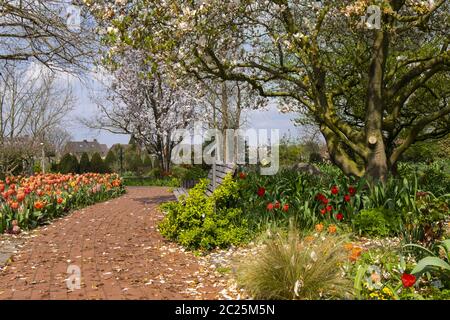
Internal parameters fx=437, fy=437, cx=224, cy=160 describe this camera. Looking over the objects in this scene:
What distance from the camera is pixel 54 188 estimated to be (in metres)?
11.2

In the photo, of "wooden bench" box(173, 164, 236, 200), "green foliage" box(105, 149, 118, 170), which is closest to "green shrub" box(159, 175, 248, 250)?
"wooden bench" box(173, 164, 236, 200)

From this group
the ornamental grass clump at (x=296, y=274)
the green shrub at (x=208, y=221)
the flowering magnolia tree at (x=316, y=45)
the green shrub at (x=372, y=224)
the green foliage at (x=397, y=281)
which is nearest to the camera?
the green foliage at (x=397, y=281)

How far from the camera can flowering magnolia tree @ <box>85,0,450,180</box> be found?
741 centimetres

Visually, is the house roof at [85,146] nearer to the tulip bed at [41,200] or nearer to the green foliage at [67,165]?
the green foliage at [67,165]

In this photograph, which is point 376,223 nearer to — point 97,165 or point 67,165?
point 67,165

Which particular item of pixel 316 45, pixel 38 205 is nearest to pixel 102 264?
pixel 38 205

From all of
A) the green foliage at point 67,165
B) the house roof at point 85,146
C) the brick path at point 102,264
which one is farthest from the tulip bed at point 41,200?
the house roof at point 85,146

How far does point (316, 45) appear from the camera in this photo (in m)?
8.61

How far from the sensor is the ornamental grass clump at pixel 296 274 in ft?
12.9

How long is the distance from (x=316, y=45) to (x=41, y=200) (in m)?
6.36

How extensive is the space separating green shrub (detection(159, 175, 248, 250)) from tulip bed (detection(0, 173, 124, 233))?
8.66 feet

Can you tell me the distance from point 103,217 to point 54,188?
2.78m

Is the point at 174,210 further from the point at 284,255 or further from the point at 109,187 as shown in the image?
the point at 109,187

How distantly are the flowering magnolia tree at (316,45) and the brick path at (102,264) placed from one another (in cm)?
318
